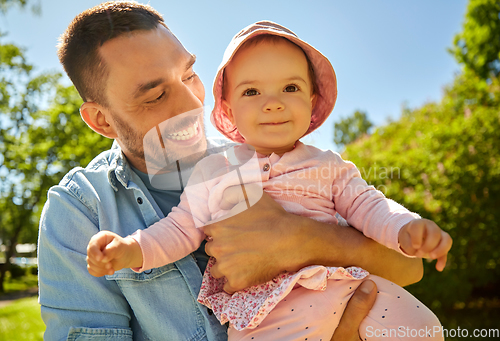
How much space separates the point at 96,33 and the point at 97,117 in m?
0.62

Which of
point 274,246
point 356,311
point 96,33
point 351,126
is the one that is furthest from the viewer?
point 351,126

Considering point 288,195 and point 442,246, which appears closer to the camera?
point 442,246

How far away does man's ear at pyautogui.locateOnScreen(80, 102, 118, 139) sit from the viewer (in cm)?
279

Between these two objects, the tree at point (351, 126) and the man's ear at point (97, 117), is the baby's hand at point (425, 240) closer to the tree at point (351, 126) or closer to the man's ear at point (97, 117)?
the man's ear at point (97, 117)

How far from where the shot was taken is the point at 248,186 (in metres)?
1.94

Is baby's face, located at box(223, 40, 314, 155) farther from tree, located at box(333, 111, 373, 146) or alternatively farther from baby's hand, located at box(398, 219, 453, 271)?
tree, located at box(333, 111, 373, 146)

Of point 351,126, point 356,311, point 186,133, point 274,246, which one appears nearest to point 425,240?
point 356,311

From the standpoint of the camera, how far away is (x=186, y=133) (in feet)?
8.55

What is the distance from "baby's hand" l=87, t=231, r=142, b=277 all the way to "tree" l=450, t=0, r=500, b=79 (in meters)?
20.8

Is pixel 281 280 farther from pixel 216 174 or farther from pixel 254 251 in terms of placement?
pixel 216 174

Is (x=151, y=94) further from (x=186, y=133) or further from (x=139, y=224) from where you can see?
(x=139, y=224)

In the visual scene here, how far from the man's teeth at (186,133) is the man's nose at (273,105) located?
2.78 feet

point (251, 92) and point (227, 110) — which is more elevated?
point (251, 92)

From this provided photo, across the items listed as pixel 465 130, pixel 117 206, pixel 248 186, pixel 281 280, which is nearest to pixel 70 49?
pixel 117 206
